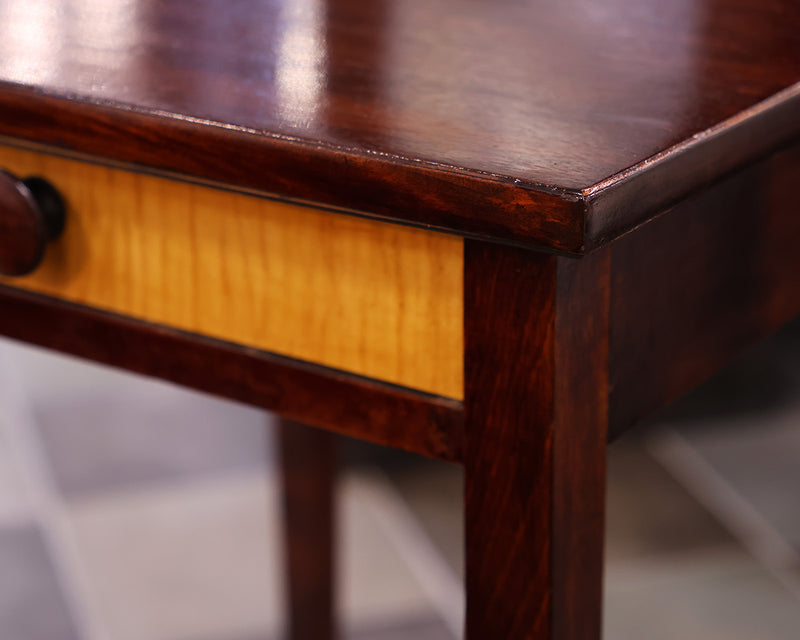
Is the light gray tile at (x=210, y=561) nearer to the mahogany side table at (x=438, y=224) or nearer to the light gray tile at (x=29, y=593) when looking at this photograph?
the light gray tile at (x=29, y=593)

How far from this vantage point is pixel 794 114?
1.11 feet

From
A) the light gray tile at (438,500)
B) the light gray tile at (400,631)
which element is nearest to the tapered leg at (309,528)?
the light gray tile at (400,631)

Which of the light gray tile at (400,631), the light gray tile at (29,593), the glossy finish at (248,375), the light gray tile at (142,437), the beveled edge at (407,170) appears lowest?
the light gray tile at (142,437)

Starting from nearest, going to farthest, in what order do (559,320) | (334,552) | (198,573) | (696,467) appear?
1. (559,320)
2. (334,552)
3. (198,573)
4. (696,467)

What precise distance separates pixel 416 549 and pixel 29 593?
345mm

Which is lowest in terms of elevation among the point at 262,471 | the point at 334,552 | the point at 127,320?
the point at 262,471

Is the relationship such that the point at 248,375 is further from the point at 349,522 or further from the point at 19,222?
the point at 349,522

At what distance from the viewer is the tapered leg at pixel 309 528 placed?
792 mm

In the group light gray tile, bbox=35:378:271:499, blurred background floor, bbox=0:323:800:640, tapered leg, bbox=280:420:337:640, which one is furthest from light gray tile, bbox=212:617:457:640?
light gray tile, bbox=35:378:271:499

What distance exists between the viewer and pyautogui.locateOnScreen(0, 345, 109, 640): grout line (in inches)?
38.1

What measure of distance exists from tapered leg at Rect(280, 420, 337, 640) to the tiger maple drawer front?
1.33 ft

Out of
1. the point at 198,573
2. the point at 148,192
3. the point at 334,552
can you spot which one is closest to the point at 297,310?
the point at 148,192

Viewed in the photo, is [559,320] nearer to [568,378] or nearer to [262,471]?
[568,378]

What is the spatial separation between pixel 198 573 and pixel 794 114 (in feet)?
2.62
